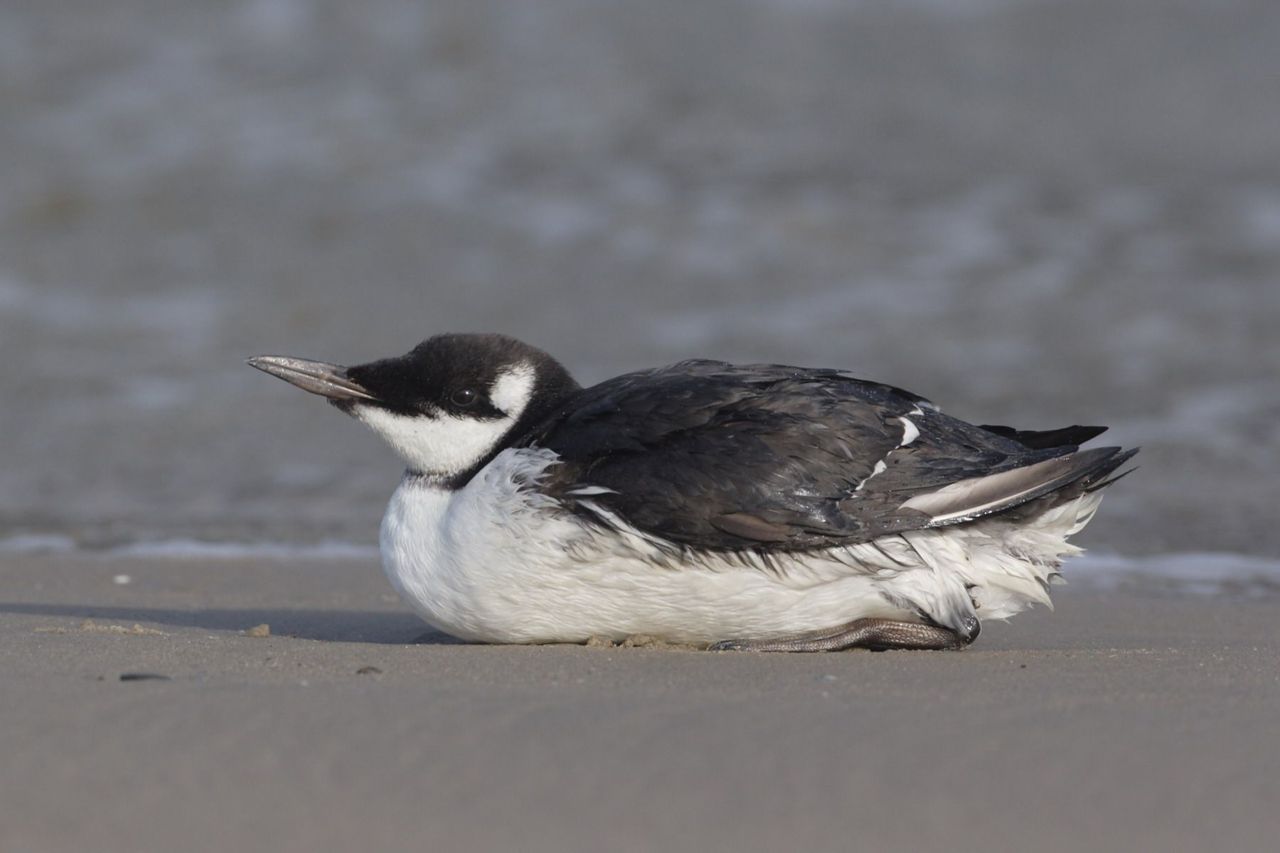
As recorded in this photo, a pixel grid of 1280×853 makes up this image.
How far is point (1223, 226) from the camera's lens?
11.5 m

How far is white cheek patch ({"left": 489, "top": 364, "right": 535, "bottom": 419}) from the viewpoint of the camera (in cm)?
499

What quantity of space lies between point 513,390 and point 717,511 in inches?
32.5

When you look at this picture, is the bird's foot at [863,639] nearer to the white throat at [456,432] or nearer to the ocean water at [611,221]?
the white throat at [456,432]

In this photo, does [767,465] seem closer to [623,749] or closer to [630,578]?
[630,578]

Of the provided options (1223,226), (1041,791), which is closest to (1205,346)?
(1223,226)

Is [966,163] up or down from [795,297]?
up

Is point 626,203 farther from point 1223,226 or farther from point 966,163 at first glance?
point 1223,226

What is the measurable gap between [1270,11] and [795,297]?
5.33m

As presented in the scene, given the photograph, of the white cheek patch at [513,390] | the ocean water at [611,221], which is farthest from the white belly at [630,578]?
the ocean water at [611,221]

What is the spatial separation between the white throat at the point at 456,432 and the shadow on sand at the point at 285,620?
584 millimetres

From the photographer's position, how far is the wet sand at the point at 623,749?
304 cm

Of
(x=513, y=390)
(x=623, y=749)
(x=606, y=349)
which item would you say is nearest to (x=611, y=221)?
(x=606, y=349)

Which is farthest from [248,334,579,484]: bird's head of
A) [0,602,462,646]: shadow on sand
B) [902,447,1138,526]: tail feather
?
[902,447,1138,526]: tail feather

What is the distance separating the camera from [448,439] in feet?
16.4
